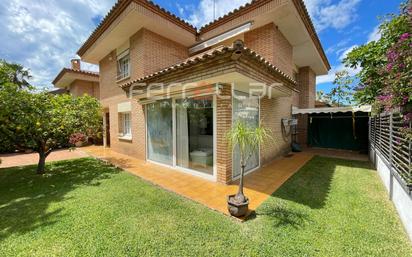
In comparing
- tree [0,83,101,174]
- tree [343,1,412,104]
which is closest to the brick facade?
tree [0,83,101,174]

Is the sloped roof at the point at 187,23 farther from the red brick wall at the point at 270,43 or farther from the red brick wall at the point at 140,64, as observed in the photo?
the red brick wall at the point at 140,64

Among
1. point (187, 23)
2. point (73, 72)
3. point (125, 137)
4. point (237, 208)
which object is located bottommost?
point (237, 208)

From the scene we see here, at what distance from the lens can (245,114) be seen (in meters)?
8.89

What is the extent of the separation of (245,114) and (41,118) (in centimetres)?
997

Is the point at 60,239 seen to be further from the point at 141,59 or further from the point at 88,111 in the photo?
the point at 141,59

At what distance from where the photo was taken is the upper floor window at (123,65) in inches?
526

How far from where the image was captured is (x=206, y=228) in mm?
4621

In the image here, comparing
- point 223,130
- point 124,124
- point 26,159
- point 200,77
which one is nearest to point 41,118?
point 124,124

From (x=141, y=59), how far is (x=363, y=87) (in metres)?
14.2

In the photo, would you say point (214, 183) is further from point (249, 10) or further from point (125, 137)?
point (249, 10)

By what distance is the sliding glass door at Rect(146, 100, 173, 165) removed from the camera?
1001cm

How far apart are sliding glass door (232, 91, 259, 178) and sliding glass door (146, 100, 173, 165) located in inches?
144

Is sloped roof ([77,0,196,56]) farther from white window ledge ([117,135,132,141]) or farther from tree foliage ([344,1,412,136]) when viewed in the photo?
tree foliage ([344,1,412,136])

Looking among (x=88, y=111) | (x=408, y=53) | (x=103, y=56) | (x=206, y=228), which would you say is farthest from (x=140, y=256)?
(x=103, y=56)
